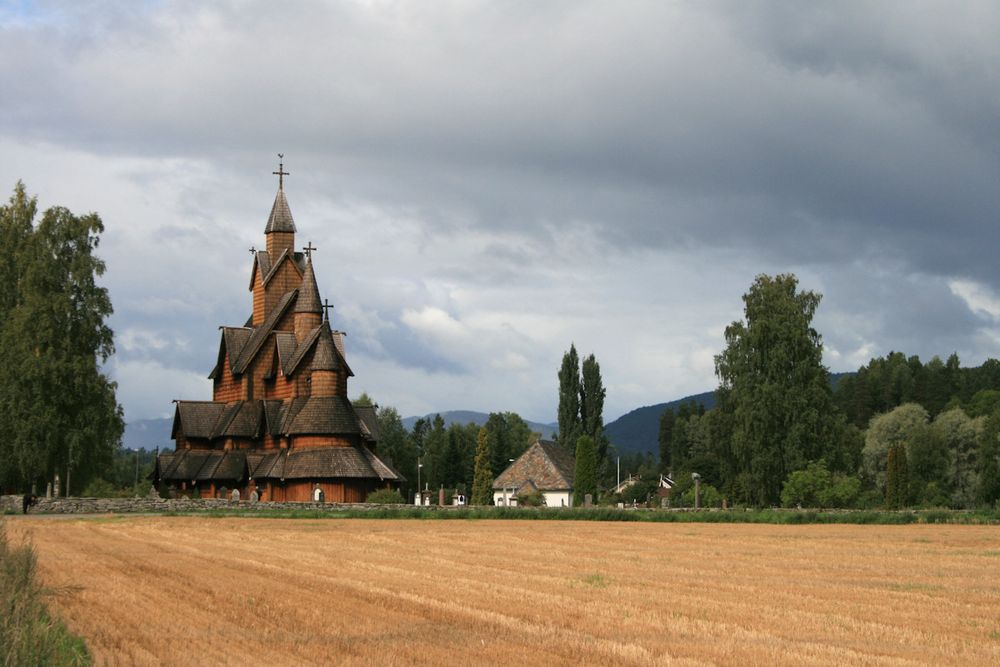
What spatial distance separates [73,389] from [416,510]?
22.2 meters

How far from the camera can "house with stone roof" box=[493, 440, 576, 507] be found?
315ft

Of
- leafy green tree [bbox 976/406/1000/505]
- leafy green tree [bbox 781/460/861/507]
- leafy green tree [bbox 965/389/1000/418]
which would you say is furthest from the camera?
leafy green tree [bbox 965/389/1000/418]

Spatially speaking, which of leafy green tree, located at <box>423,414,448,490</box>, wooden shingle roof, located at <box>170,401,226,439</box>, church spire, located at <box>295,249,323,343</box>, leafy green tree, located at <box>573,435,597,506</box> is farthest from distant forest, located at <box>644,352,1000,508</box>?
wooden shingle roof, located at <box>170,401,226,439</box>

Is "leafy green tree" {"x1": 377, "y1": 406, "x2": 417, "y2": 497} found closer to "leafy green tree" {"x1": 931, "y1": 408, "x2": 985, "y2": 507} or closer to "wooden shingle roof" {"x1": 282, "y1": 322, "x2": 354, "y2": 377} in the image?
"wooden shingle roof" {"x1": 282, "y1": 322, "x2": 354, "y2": 377}

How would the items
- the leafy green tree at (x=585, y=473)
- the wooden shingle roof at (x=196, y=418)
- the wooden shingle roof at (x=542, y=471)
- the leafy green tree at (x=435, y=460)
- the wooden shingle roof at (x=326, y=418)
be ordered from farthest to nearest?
the leafy green tree at (x=435, y=460) < the wooden shingle roof at (x=542, y=471) < the wooden shingle roof at (x=196, y=418) < the leafy green tree at (x=585, y=473) < the wooden shingle roof at (x=326, y=418)

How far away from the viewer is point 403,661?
13.3 meters

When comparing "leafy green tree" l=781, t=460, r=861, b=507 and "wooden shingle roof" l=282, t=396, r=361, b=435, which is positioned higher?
"wooden shingle roof" l=282, t=396, r=361, b=435

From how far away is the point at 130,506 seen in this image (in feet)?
219

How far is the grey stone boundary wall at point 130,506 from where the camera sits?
6412 centimetres

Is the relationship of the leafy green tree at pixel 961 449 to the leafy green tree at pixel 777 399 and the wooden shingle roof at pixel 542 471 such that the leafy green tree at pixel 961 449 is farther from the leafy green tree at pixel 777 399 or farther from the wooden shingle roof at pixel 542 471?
the wooden shingle roof at pixel 542 471

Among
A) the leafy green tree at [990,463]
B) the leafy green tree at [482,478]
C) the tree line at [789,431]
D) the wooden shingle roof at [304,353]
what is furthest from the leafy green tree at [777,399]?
the wooden shingle roof at [304,353]

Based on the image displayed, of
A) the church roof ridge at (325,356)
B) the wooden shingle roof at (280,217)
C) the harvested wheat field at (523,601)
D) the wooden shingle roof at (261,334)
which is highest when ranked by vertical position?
the wooden shingle roof at (280,217)

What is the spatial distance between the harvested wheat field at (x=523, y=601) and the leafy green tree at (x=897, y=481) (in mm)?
33754

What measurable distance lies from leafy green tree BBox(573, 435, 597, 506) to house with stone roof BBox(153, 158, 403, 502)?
1365 cm
